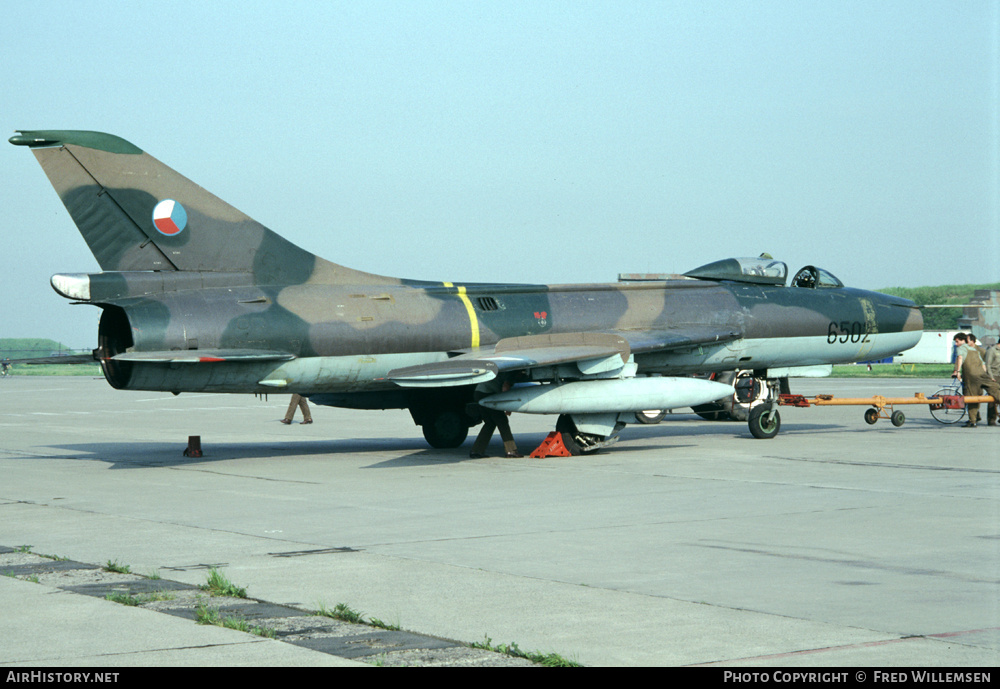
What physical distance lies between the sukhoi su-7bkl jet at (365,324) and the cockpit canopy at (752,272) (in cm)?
15

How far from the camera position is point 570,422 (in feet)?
55.7

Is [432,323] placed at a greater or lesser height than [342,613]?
greater

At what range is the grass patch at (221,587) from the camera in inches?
286

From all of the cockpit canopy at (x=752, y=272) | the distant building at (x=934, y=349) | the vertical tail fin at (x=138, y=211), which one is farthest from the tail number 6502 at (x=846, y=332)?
the distant building at (x=934, y=349)

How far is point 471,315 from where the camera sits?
1753cm

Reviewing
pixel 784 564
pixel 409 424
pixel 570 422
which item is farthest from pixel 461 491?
pixel 409 424

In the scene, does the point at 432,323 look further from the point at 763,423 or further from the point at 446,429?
the point at 763,423

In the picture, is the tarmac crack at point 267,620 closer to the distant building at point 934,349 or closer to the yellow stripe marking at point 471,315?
the yellow stripe marking at point 471,315

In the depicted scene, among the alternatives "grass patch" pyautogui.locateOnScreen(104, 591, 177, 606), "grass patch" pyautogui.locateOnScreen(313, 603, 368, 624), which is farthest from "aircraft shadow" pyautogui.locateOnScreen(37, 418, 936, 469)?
"grass patch" pyautogui.locateOnScreen(313, 603, 368, 624)

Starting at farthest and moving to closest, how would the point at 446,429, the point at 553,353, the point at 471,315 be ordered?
the point at 446,429, the point at 471,315, the point at 553,353

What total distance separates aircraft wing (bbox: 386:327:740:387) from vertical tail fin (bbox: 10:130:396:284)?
3101 millimetres

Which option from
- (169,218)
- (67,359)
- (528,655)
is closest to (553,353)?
(169,218)

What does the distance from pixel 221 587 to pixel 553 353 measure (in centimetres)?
964
